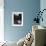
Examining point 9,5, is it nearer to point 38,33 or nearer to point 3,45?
point 3,45

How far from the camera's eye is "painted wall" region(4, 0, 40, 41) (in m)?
5.23

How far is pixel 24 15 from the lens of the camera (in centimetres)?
527

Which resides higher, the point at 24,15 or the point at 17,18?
the point at 24,15

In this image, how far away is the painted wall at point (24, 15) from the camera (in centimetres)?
523

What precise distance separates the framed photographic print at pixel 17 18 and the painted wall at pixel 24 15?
4.8 inches

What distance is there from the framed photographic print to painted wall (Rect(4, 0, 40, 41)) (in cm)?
12

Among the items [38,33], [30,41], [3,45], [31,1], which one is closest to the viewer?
[38,33]

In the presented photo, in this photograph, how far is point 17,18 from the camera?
5.33 meters

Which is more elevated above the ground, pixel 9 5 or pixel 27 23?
pixel 9 5

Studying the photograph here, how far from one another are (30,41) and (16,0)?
248 cm

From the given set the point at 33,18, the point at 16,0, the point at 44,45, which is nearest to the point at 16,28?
the point at 33,18

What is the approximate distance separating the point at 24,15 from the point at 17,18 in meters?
0.32

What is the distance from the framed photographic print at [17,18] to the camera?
529 cm

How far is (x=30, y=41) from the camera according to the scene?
10.6ft
